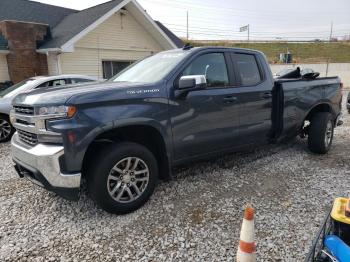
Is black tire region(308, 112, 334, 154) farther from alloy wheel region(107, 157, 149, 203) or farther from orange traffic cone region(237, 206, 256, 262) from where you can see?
orange traffic cone region(237, 206, 256, 262)

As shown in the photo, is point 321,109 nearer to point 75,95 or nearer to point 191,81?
point 191,81

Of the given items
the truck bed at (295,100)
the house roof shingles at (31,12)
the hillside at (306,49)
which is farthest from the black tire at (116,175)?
the hillside at (306,49)

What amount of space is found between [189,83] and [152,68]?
3.07ft

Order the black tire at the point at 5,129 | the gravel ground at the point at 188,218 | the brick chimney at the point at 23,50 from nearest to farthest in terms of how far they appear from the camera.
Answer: the gravel ground at the point at 188,218
the black tire at the point at 5,129
the brick chimney at the point at 23,50

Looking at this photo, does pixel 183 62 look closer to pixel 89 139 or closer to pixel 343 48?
pixel 89 139

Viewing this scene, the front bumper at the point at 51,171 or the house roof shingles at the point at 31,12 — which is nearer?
the front bumper at the point at 51,171

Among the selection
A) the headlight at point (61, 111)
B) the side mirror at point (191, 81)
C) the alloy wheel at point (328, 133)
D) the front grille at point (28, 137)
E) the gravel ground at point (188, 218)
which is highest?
the side mirror at point (191, 81)

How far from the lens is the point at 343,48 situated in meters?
47.9

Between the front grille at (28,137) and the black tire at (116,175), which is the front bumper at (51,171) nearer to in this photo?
the front grille at (28,137)

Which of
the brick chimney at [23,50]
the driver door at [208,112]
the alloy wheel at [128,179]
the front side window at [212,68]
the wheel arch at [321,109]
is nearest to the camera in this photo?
the alloy wheel at [128,179]

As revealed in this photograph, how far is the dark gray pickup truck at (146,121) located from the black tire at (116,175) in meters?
0.01

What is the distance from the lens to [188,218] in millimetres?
3432

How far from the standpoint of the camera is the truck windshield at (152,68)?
3906 millimetres

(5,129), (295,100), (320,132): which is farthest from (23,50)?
(320,132)
